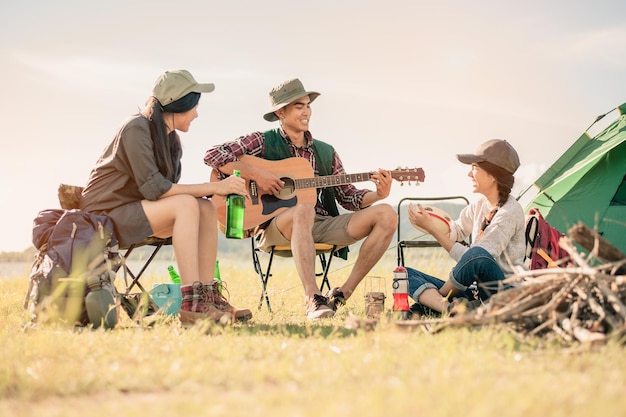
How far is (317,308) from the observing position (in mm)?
4641

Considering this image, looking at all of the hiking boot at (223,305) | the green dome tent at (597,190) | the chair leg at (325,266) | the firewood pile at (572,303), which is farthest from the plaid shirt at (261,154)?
the firewood pile at (572,303)

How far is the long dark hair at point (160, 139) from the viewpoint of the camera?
4.46m

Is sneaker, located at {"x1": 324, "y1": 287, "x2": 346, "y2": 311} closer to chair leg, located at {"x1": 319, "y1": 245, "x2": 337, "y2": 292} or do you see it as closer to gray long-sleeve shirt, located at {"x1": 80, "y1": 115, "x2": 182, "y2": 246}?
chair leg, located at {"x1": 319, "y1": 245, "x2": 337, "y2": 292}

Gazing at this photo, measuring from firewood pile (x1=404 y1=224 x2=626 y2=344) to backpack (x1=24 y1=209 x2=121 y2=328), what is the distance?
5.94ft

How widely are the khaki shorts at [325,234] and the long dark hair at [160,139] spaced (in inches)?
33.7

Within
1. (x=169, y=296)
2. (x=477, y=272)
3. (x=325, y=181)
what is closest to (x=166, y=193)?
(x=169, y=296)

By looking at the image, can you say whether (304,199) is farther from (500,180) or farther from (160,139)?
(500,180)

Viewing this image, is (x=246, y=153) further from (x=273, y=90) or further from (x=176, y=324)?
(x=176, y=324)

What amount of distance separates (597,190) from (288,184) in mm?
2294

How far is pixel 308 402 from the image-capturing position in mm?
2146

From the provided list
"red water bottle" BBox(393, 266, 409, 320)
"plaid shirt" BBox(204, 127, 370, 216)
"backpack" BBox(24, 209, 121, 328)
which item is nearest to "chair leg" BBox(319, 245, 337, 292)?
"plaid shirt" BBox(204, 127, 370, 216)

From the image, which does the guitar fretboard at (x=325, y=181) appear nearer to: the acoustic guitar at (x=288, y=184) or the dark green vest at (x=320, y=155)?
the acoustic guitar at (x=288, y=184)

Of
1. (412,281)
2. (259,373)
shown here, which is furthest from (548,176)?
(259,373)

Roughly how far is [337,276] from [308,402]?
21.2 ft
